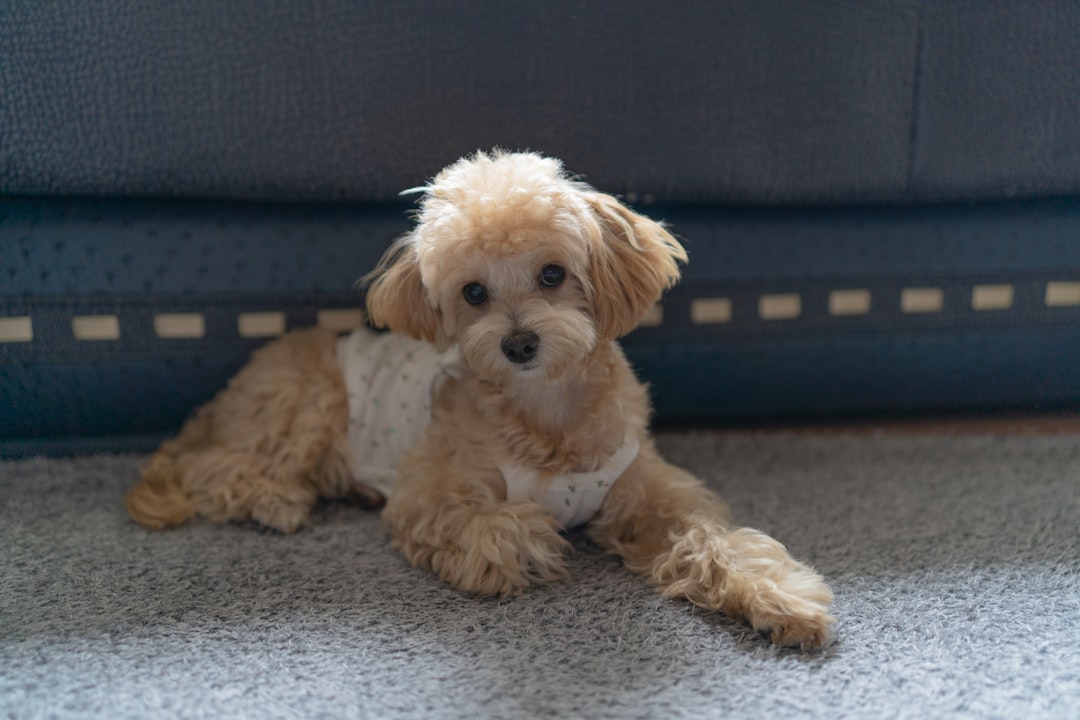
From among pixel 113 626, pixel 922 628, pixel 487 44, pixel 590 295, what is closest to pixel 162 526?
pixel 113 626

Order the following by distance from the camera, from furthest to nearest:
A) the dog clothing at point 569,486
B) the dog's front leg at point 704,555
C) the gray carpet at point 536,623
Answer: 1. the dog clothing at point 569,486
2. the dog's front leg at point 704,555
3. the gray carpet at point 536,623

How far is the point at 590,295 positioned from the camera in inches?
52.8

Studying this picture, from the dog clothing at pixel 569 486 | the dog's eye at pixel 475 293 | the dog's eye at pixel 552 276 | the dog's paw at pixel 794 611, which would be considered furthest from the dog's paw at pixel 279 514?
the dog's paw at pixel 794 611

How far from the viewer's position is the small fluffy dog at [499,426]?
1.28m

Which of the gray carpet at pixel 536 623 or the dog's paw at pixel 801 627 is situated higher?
the dog's paw at pixel 801 627

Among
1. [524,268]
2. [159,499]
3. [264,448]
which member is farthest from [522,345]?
[159,499]

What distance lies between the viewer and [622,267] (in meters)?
1.35

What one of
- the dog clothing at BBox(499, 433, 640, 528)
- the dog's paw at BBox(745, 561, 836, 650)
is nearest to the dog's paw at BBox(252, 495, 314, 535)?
the dog clothing at BBox(499, 433, 640, 528)

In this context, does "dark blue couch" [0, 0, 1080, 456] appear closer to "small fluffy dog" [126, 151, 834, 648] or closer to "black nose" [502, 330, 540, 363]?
"small fluffy dog" [126, 151, 834, 648]

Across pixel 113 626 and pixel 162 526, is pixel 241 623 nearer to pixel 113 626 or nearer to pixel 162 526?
pixel 113 626

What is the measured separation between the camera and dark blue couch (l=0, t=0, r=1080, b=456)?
5.31ft

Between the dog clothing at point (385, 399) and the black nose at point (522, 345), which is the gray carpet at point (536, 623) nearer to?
the dog clothing at point (385, 399)

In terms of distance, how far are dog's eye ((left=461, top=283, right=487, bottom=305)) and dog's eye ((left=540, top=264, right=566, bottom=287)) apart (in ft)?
0.33

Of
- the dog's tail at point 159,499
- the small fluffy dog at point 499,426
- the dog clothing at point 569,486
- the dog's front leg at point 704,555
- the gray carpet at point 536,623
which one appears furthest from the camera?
the dog's tail at point 159,499
